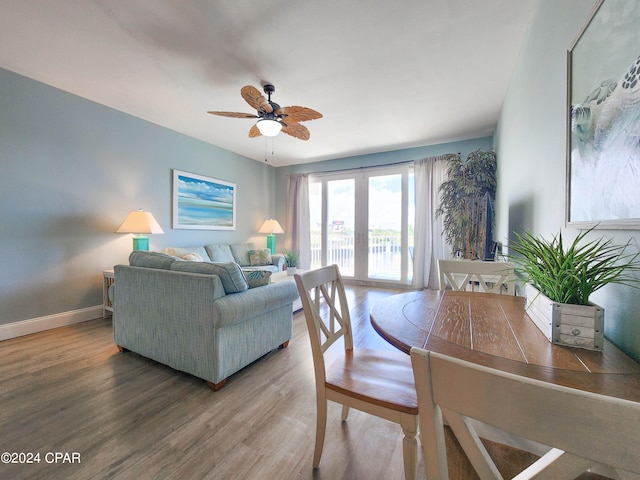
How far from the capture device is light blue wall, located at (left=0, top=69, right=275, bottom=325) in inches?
101

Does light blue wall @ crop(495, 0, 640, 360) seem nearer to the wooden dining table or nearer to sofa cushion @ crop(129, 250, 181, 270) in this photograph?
the wooden dining table

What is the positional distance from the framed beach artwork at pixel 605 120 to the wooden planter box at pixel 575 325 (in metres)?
0.29

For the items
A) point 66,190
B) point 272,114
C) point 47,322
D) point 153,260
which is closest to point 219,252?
point 66,190

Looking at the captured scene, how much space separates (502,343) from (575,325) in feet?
0.69

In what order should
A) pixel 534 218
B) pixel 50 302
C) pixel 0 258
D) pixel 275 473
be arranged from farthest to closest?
1. pixel 50 302
2. pixel 0 258
3. pixel 534 218
4. pixel 275 473

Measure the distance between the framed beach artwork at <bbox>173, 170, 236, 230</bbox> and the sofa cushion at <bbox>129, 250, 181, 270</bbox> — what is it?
6.14ft

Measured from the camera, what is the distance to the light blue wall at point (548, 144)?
83 centimetres

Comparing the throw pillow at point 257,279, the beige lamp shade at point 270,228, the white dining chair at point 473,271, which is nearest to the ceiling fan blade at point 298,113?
the throw pillow at point 257,279

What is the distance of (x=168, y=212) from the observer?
154 inches

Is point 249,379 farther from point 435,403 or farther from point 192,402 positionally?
point 435,403

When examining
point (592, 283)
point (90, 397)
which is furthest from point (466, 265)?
point (90, 397)

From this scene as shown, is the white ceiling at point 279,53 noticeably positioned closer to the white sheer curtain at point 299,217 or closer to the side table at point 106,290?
the side table at point 106,290

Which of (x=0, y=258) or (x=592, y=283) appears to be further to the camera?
(x=0, y=258)

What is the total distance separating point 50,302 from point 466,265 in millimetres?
4035
